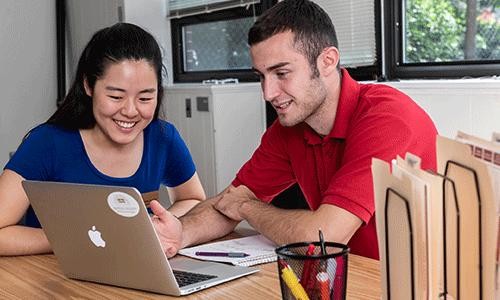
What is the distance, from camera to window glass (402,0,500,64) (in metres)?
2.90

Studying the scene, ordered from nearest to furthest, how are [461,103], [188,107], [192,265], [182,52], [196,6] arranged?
[192,265], [461,103], [188,107], [196,6], [182,52]

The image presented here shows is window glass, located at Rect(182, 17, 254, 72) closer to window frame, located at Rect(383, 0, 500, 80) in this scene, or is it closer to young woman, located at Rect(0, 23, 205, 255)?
window frame, located at Rect(383, 0, 500, 80)

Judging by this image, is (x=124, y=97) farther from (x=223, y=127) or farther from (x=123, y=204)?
(x=223, y=127)

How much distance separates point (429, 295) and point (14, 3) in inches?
184

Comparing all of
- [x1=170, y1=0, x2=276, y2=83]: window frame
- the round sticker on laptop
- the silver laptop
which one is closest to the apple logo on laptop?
the silver laptop

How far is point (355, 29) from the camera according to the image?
336 cm

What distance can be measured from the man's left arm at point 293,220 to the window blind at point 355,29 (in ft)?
5.21

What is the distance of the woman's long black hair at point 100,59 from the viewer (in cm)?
198

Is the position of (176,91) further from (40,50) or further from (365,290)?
(365,290)

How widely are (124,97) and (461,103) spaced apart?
51.9 inches

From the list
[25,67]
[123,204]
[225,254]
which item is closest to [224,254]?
[225,254]

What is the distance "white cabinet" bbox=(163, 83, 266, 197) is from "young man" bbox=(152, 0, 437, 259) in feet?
5.45

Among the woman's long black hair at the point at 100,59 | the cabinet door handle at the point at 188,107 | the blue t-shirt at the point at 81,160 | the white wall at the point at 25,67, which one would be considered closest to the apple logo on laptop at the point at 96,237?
the blue t-shirt at the point at 81,160

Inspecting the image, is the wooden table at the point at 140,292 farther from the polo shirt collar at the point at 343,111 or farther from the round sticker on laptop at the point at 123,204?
the polo shirt collar at the point at 343,111
